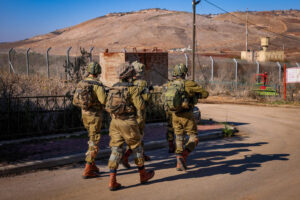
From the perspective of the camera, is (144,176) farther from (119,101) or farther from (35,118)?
(35,118)

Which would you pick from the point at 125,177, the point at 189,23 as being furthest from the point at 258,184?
the point at 189,23

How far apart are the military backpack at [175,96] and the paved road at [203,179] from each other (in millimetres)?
1164

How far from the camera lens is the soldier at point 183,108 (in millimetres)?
5715

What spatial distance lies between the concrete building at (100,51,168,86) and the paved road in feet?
24.7

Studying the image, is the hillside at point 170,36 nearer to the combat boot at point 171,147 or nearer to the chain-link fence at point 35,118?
the chain-link fence at point 35,118

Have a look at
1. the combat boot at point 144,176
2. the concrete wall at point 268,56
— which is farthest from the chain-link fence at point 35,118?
the concrete wall at point 268,56

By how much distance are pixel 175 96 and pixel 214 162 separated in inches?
67.4

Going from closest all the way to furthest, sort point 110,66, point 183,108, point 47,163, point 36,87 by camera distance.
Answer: point 183,108
point 47,163
point 36,87
point 110,66

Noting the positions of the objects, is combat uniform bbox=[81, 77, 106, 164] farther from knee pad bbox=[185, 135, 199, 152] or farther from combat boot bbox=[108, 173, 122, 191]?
knee pad bbox=[185, 135, 199, 152]

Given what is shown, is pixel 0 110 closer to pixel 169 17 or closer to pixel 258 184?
pixel 258 184

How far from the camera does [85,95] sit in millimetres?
5219

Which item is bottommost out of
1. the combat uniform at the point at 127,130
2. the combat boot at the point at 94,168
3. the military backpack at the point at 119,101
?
the combat boot at the point at 94,168

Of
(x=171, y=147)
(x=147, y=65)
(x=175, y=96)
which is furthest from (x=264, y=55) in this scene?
(x=175, y=96)

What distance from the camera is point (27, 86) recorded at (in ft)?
41.2
